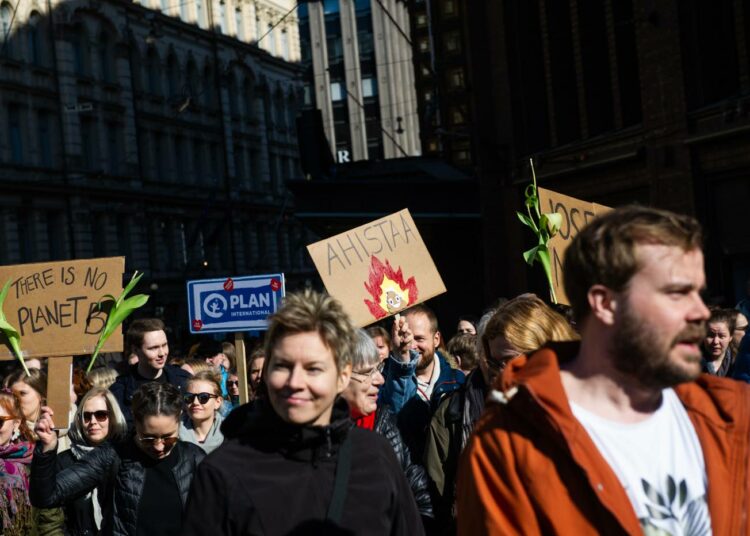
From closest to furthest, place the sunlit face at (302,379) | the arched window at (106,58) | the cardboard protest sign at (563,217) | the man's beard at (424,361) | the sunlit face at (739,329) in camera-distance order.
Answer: the sunlit face at (302,379), the man's beard at (424,361), the cardboard protest sign at (563,217), the sunlit face at (739,329), the arched window at (106,58)

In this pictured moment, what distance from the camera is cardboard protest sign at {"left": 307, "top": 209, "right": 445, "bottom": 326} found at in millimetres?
8336

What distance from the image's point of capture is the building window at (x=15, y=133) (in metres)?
43.7

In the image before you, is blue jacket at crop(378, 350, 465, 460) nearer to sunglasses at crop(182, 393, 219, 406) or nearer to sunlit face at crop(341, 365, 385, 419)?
sunlit face at crop(341, 365, 385, 419)

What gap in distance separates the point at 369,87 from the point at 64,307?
2939 inches

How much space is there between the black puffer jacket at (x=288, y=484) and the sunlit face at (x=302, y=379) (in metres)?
0.04

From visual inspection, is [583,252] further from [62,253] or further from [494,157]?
[62,253]

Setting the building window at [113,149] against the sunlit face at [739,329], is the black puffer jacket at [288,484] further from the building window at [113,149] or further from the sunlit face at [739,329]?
the building window at [113,149]

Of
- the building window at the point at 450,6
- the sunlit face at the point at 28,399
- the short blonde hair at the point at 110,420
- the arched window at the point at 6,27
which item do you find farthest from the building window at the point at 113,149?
the short blonde hair at the point at 110,420

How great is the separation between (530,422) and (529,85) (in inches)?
752

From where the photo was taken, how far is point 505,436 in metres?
2.78

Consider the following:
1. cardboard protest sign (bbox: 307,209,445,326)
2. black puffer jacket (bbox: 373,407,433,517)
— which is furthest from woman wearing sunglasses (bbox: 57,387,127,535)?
cardboard protest sign (bbox: 307,209,445,326)

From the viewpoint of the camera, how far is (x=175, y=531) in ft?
17.4

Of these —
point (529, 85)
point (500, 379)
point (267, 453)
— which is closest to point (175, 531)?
point (267, 453)

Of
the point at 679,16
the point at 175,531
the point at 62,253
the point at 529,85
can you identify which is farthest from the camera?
the point at 62,253
